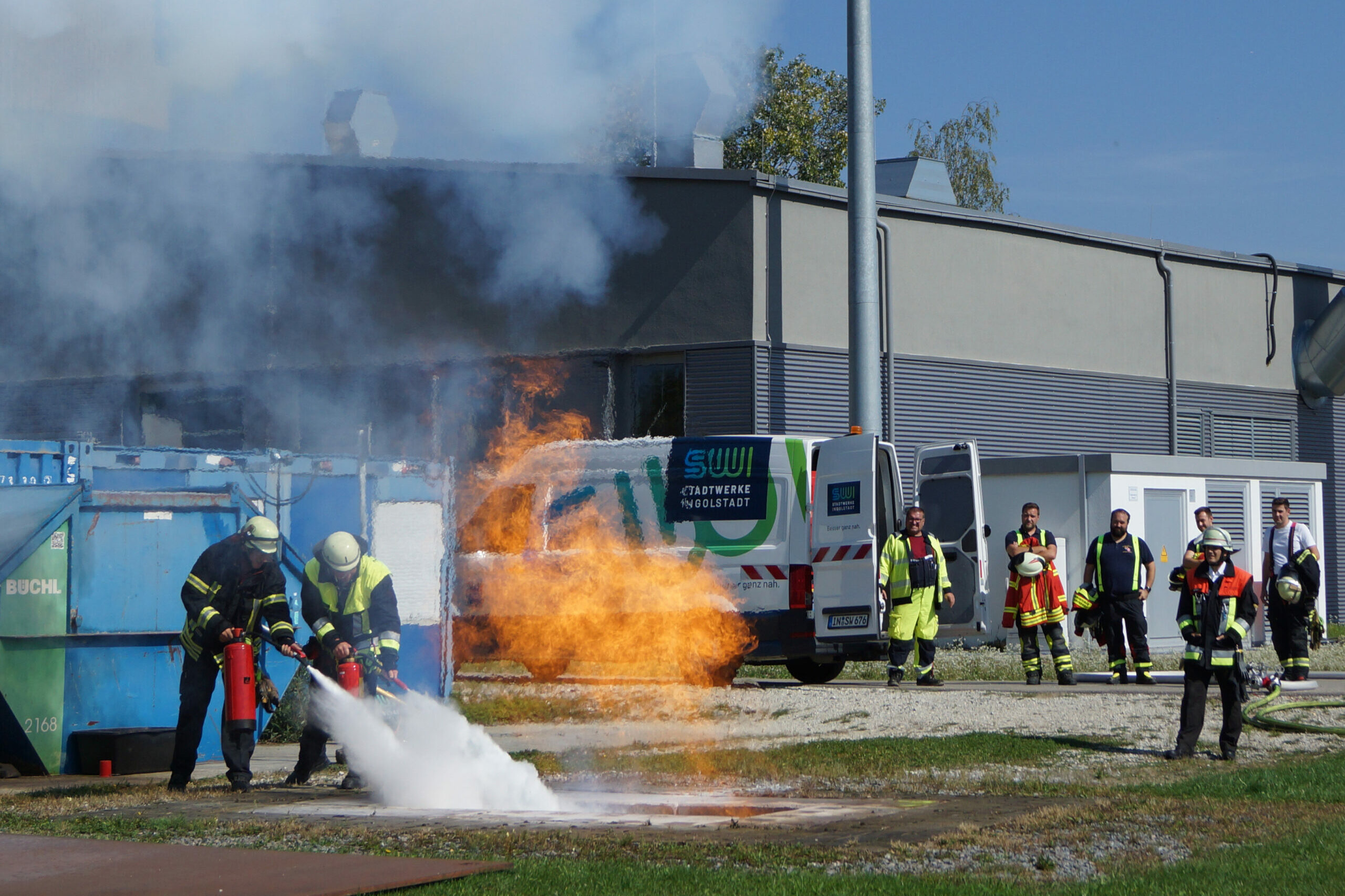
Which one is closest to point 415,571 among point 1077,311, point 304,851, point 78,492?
point 78,492

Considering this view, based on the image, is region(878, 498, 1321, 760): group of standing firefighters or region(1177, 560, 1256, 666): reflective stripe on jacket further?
region(878, 498, 1321, 760): group of standing firefighters

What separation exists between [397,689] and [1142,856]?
17.2ft

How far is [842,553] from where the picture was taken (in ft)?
45.9

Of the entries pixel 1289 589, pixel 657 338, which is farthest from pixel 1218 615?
pixel 657 338

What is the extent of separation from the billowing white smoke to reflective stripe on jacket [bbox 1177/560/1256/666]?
16.2 feet

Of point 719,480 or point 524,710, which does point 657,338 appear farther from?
point 524,710

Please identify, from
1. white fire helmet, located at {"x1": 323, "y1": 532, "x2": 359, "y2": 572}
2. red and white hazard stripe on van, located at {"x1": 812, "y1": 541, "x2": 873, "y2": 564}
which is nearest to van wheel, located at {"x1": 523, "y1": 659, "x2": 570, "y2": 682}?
red and white hazard stripe on van, located at {"x1": 812, "y1": 541, "x2": 873, "y2": 564}

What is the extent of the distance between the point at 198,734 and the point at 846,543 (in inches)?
258

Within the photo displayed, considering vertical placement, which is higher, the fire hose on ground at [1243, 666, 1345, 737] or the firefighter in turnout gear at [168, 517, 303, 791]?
the firefighter in turnout gear at [168, 517, 303, 791]

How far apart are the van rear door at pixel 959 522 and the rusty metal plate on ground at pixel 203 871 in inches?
424

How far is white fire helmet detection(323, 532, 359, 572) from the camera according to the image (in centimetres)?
977

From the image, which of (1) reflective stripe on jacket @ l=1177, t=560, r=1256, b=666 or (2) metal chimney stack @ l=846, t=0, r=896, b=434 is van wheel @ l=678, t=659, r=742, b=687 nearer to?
(2) metal chimney stack @ l=846, t=0, r=896, b=434

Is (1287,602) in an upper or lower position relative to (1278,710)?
upper

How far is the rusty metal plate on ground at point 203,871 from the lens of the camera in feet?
20.2
